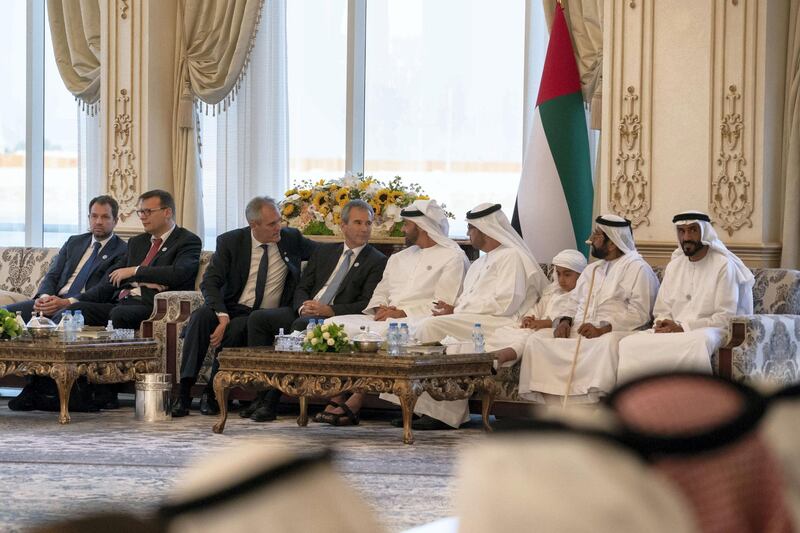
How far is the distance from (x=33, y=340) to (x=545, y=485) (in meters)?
6.85

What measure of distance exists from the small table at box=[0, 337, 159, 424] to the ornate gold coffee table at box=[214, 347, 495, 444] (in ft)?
2.83

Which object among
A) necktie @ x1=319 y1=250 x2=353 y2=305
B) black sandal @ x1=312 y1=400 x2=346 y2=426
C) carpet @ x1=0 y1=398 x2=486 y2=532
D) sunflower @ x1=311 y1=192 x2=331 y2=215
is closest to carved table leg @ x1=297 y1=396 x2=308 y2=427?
carpet @ x1=0 y1=398 x2=486 y2=532

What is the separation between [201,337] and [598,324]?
2446 millimetres

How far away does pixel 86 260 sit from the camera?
8492mm

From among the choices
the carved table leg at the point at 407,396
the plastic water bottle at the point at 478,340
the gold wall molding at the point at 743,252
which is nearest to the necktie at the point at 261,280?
the plastic water bottle at the point at 478,340

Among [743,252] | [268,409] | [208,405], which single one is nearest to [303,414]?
[268,409]

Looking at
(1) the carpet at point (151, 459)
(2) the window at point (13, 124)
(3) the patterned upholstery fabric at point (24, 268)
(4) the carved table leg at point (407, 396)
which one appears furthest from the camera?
(2) the window at point (13, 124)

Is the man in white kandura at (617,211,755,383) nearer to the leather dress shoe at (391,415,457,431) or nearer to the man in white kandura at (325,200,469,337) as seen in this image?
the leather dress shoe at (391,415,457,431)

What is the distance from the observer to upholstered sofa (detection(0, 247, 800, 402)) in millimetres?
6191

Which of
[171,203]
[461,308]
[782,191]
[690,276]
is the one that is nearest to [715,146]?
[782,191]

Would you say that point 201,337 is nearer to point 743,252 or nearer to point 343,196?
point 343,196

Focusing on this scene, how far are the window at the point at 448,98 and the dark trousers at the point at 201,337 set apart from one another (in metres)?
2.41

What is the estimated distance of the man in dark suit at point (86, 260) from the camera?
8375 millimetres

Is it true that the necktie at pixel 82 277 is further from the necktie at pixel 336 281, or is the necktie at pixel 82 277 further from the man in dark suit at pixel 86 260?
the necktie at pixel 336 281
